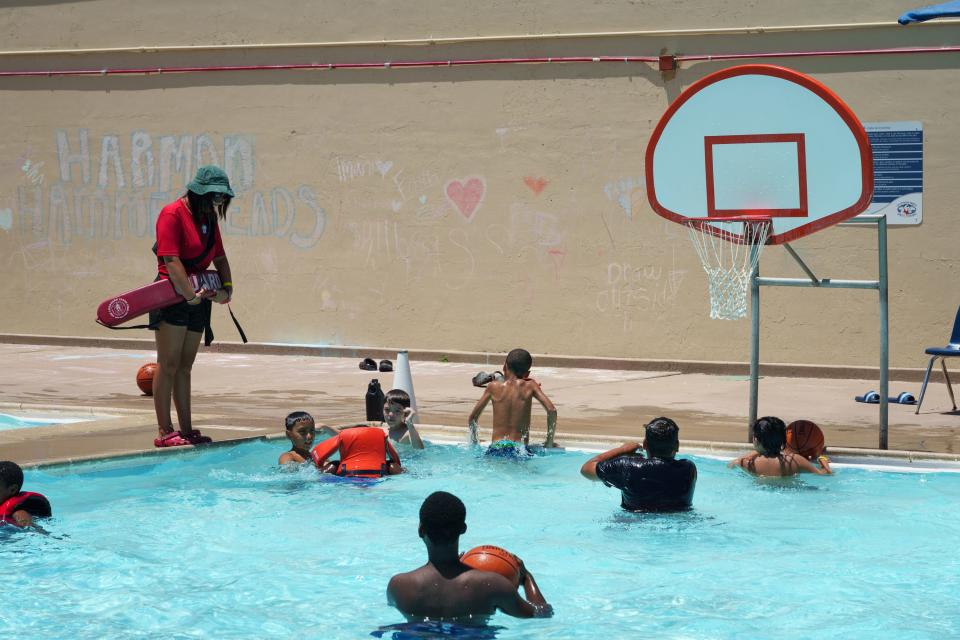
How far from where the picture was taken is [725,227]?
1102 cm

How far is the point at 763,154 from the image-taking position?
10781 mm

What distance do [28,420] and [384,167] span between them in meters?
7.04

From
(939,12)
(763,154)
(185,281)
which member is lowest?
(185,281)

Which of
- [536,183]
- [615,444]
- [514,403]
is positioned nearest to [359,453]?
[514,403]

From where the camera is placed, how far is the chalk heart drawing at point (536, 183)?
17.1m

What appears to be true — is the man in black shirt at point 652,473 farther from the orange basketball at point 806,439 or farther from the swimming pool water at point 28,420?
the swimming pool water at point 28,420

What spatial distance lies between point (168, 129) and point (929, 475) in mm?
12789

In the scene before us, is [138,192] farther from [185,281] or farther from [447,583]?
[447,583]

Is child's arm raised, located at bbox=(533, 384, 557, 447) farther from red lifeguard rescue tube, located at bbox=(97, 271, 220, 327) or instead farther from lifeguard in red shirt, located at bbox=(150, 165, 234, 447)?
red lifeguard rescue tube, located at bbox=(97, 271, 220, 327)

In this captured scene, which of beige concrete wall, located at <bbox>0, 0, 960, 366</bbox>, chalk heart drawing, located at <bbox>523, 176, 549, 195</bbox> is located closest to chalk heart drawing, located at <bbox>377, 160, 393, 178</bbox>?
beige concrete wall, located at <bbox>0, 0, 960, 366</bbox>

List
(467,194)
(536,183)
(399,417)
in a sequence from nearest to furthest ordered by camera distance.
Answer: (399,417) → (536,183) → (467,194)

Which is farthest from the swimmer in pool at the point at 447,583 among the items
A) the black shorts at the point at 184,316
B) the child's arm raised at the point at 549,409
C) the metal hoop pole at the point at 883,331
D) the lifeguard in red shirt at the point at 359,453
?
the metal hoop pole at the point at 883,331

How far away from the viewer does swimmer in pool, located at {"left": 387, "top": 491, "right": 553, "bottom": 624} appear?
5617mm

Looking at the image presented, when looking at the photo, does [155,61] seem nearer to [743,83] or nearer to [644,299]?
[644,299]
